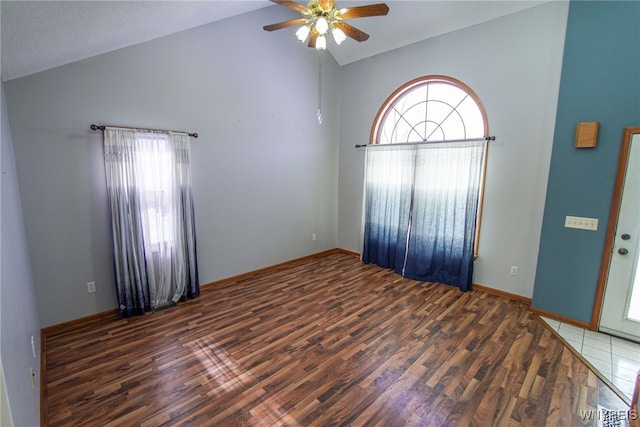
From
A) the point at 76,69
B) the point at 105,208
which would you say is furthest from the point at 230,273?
the point at 76,69

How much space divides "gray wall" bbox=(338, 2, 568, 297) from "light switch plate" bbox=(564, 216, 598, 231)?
12.9 inches

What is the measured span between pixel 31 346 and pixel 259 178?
276 centimetres

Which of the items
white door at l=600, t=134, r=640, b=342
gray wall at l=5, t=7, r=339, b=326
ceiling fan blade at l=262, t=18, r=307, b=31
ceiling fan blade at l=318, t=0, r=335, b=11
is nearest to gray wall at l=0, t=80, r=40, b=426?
gray wall at l=5, t=7, r=339, b=326

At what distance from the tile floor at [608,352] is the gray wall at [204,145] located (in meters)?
3.45

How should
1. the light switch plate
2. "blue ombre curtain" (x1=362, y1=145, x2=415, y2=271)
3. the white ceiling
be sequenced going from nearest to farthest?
the white ceiling, the light switch plate, "blue ombre curtain" (x1=362, y1=145, x2=415, y2=271)

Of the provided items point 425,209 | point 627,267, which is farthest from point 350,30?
point 627,267

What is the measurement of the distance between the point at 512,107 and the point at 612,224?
155 cm

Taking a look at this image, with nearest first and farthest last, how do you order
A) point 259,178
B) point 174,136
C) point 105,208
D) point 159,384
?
point 159,384, point 105,208, point 174,136, point 259,178

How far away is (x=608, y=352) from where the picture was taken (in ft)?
7.89

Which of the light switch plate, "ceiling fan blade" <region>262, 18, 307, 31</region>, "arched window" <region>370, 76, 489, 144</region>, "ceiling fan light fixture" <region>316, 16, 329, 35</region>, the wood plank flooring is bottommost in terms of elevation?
the wood plank flooring

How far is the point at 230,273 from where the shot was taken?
3844 millimetres

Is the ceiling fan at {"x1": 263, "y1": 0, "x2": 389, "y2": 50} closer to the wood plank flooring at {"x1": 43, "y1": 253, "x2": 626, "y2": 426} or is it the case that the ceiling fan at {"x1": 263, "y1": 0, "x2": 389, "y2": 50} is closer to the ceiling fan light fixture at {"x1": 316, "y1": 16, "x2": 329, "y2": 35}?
the ceiling fan light fixture at {"x1": 316, "y1": 16, "x2": 329, "y2": 35}

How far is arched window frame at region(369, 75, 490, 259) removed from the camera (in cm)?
342

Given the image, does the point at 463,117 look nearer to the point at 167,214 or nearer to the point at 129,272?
the point at 167,214
